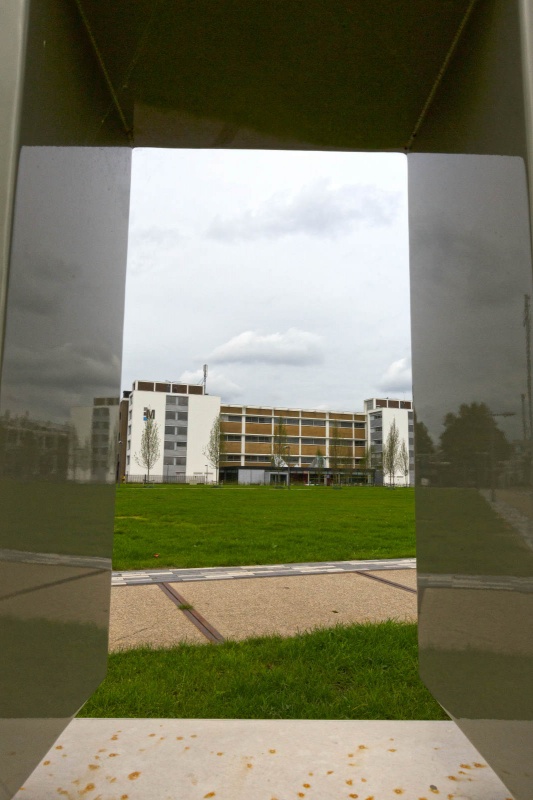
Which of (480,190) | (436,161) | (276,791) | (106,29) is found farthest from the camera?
(436,161)

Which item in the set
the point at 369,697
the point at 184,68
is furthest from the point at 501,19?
the point at 369,697

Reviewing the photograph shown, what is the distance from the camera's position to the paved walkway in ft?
20.4

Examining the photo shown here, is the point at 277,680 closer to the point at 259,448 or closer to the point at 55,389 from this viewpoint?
the point at 55,389

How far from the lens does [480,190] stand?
1528mm

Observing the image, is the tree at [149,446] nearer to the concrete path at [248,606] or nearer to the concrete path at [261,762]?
the concrete path at [248,606]

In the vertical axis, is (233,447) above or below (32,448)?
above

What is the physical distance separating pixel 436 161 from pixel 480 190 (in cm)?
50

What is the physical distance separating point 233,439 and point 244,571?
7563 centimetres

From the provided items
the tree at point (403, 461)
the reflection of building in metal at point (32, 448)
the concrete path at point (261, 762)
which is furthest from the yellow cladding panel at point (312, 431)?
the reflection of building in metal at point (32, 448)

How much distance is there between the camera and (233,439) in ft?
269

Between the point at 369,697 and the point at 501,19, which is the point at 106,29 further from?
the point at 369,697

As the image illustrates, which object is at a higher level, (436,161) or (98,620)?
(436,161)

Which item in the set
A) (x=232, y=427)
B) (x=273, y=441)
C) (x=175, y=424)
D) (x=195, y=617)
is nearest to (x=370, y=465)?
(x=273, y=441)

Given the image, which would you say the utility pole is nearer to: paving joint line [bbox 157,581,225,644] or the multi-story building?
paving joint line [bbox 157,581,225,644]
